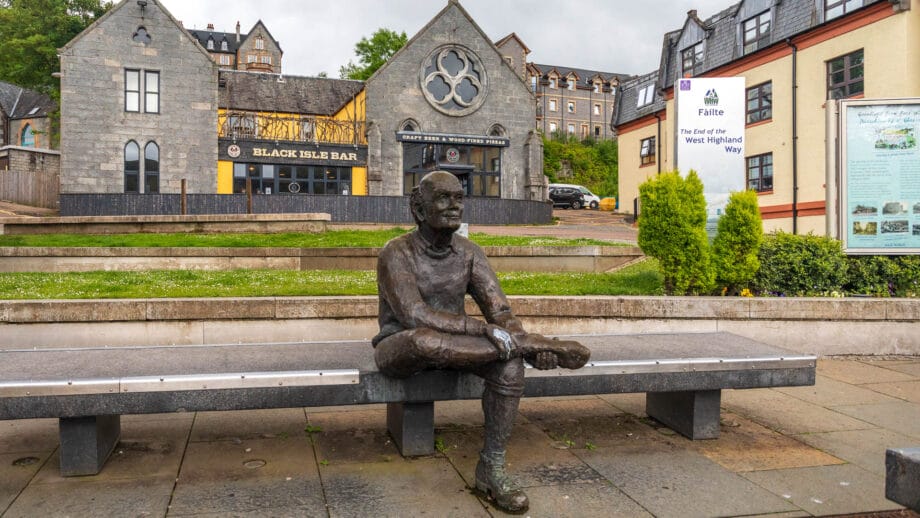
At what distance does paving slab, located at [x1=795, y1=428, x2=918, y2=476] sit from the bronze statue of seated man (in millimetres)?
2229

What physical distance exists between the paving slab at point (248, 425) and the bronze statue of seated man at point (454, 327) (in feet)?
4.27

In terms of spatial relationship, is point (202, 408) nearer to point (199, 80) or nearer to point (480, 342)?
point (480, 342)

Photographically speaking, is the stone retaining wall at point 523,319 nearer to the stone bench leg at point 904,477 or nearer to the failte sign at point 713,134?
the failte sign at point 713,134

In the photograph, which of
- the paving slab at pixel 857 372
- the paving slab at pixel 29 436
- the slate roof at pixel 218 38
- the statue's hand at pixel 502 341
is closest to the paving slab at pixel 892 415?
the paving slab at pixel 857 372

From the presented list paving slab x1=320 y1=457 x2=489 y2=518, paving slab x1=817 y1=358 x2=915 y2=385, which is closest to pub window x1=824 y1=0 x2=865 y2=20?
paving slab x1=817 y1=358 x2=915 y2=385

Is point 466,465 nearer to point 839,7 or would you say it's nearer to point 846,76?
point 846,76

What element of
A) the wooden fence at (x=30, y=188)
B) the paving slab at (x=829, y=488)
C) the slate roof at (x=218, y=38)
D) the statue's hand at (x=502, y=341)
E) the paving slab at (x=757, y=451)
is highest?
the slate roof at (x=218, y=38)

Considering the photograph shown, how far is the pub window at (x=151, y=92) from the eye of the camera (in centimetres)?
3081

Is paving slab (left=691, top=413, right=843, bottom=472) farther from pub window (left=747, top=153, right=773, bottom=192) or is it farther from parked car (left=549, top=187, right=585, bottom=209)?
parked car (left=549, top=187, right=585, bottom=209)

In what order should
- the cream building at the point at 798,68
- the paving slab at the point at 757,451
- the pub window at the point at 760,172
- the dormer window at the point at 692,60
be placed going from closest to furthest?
the paving slab at the point at 757,451 < the cream building at the point at 798,68 < the pub window at the point at 760,172 < the dormer window at the point at 692,60

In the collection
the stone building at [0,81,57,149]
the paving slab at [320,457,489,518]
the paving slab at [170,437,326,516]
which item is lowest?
the paving slab at [320,457,489,518]

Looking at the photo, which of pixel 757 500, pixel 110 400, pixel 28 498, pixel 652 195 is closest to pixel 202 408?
pixel 110 400

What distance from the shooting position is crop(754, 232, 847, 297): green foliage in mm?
8875

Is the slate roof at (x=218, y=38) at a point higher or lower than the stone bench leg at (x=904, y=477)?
higher
